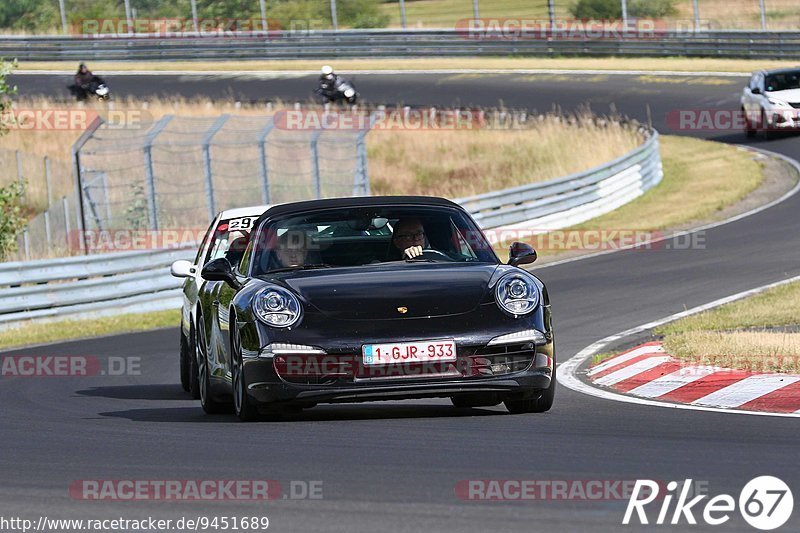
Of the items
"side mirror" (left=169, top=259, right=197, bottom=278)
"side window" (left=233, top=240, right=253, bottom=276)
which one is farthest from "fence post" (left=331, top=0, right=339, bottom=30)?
"side window" (left=233, top=240, right=253, bottom=276)

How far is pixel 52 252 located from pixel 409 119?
1593cm

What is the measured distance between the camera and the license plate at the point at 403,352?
27.3 ft

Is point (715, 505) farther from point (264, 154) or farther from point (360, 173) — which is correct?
point (360, 173)

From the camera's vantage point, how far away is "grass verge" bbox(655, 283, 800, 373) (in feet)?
34.3

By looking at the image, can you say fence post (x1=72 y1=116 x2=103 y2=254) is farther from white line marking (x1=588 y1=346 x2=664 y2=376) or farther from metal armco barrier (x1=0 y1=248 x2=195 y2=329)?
white line marking (x1=588 y1=346 x2=664 y2=376)

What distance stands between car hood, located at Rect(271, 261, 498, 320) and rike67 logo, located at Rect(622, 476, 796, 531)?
2.55 meters

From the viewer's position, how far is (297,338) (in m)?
8.41

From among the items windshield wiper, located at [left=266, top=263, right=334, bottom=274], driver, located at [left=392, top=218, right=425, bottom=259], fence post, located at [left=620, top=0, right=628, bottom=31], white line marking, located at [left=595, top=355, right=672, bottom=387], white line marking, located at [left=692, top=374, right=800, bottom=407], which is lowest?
white line marking, located at [left=595, top=355, right=672, bottom=387]

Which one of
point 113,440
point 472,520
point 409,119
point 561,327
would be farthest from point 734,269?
point 409,119

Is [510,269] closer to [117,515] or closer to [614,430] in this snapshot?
[614,430]

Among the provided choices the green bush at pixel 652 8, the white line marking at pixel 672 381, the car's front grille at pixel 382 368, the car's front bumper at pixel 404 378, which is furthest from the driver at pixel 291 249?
the green bush at pixel 652 8

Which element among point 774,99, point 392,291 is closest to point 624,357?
point 392,291

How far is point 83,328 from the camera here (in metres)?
19.0

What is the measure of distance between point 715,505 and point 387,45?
46305 mm
